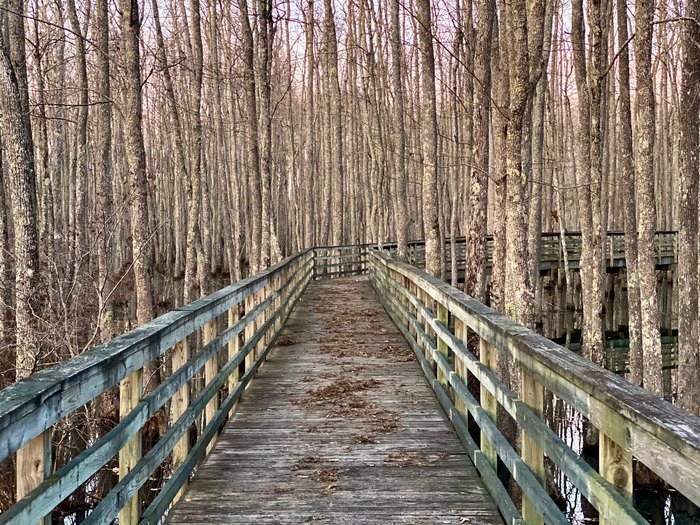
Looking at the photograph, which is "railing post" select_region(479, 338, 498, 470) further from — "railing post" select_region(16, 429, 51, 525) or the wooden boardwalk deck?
"railing post" select_region(16, 429, 51, 525)

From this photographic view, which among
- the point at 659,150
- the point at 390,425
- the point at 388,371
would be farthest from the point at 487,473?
the point at 659,150

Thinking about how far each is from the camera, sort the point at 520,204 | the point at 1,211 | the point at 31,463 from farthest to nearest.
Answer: the point at 1,211 < the point at 520,204 < the point at 31,463

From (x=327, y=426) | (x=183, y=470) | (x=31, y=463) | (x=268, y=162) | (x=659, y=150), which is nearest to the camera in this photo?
(x=31, y=463)

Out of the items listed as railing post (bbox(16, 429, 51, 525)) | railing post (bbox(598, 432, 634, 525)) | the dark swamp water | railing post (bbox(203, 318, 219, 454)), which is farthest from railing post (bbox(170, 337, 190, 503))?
the dark swamp water

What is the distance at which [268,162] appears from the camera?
14844 millimetres

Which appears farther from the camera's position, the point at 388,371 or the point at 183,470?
the point at 388,371

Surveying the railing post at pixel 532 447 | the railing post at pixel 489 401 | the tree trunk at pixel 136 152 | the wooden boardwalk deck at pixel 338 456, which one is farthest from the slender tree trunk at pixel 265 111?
the railing post at pixel 532 447

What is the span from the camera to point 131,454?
288cm

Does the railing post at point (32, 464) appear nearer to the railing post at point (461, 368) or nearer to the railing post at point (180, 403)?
the railing post at point (180, 403)

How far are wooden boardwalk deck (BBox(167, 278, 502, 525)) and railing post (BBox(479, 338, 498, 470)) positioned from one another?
220 mm

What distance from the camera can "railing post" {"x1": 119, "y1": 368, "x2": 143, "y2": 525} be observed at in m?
2.79

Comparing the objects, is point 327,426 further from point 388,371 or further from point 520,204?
point 520,204

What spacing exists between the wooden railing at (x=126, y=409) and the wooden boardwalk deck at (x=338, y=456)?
297mm

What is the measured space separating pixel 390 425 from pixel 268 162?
1078 cm
